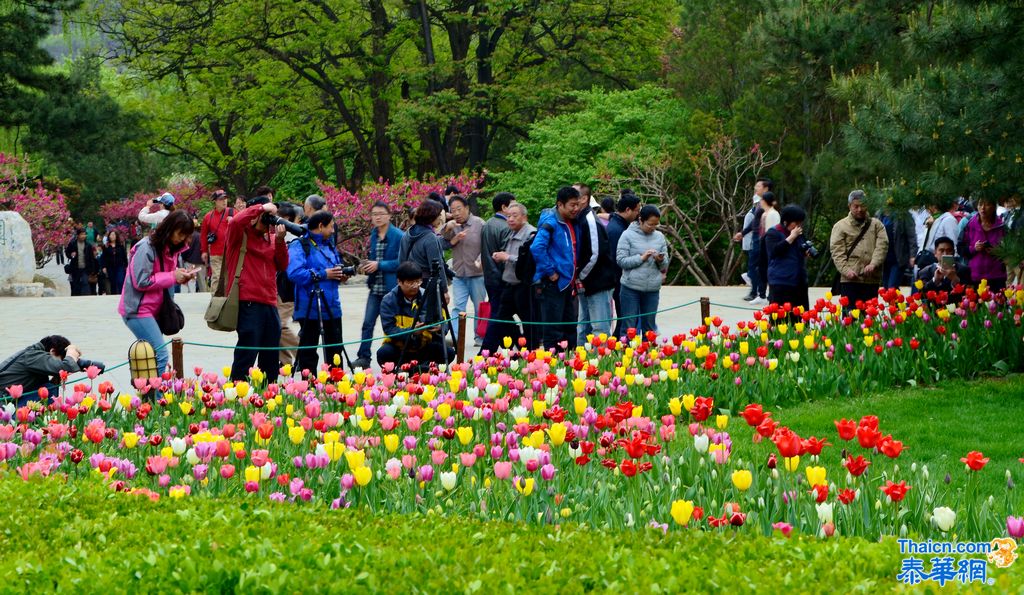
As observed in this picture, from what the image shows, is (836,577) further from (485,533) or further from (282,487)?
(282,487)

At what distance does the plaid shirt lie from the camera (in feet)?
37.5

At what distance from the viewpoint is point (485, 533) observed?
4070mm

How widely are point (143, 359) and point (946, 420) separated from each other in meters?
5.54

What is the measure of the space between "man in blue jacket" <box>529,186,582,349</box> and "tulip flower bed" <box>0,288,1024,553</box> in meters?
1.61

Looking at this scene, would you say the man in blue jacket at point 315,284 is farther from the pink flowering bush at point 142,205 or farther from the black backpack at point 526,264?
the pink flowering bush at point 142,205

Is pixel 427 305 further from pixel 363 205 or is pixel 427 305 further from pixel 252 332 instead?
pixel 363 205

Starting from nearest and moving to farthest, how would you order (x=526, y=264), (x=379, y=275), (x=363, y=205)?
(x=526, y=264) < (x=379, y=275) < (x=363, y=205)

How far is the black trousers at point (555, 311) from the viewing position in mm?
10562

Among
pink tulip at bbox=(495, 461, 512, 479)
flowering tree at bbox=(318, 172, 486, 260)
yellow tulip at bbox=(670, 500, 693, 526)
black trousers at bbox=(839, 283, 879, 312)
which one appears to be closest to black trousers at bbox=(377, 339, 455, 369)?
black trousers at bbox=(839, 283, 879, 312)

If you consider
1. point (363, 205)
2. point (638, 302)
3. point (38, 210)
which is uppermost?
point (38, 210)

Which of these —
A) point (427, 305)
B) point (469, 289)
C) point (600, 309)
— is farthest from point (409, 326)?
point (469, 289)

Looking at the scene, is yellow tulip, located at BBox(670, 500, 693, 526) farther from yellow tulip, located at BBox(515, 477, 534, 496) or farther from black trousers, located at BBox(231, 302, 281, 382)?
black trousers, located at BBox(231, 302, 281, 382)

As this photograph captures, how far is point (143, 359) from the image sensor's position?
27.7ft

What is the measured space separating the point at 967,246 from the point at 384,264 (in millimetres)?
5930
